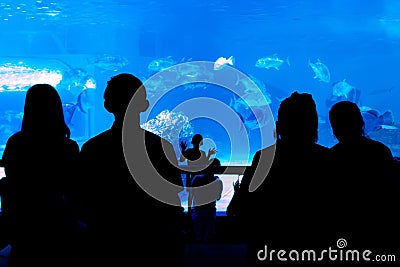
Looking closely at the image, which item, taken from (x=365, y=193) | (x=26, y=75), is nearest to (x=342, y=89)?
(x=365, y=193)

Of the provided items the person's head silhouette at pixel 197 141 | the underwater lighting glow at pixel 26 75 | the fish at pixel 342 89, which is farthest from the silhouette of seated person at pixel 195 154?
the underwater lighting glow at pixel 26 75

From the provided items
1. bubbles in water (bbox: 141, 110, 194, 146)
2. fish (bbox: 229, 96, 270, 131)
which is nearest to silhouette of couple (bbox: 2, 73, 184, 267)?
bubbles in water (bbox: 141, 110, 194, 146)

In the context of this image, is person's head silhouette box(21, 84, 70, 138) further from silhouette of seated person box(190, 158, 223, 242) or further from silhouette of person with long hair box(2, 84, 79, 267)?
silhouette of seated person box(190, 158, 223, 242)

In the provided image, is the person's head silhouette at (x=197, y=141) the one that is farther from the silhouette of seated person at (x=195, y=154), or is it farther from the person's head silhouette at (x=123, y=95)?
the person's head silhouette at (x=123, y=95)

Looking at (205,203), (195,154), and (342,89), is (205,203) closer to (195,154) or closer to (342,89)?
(195,154)

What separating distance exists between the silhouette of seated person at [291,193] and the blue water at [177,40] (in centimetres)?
1413

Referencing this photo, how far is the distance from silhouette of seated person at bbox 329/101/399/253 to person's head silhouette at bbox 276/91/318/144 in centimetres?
19

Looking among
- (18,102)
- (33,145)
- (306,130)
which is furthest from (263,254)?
(18,102)

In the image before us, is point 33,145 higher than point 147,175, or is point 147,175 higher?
point 33,145

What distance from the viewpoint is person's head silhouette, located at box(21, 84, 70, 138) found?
81.6 inches

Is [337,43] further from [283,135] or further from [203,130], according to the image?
[283,135]

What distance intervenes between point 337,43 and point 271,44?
6.42 meters

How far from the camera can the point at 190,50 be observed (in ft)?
136

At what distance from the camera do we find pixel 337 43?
41.8m
